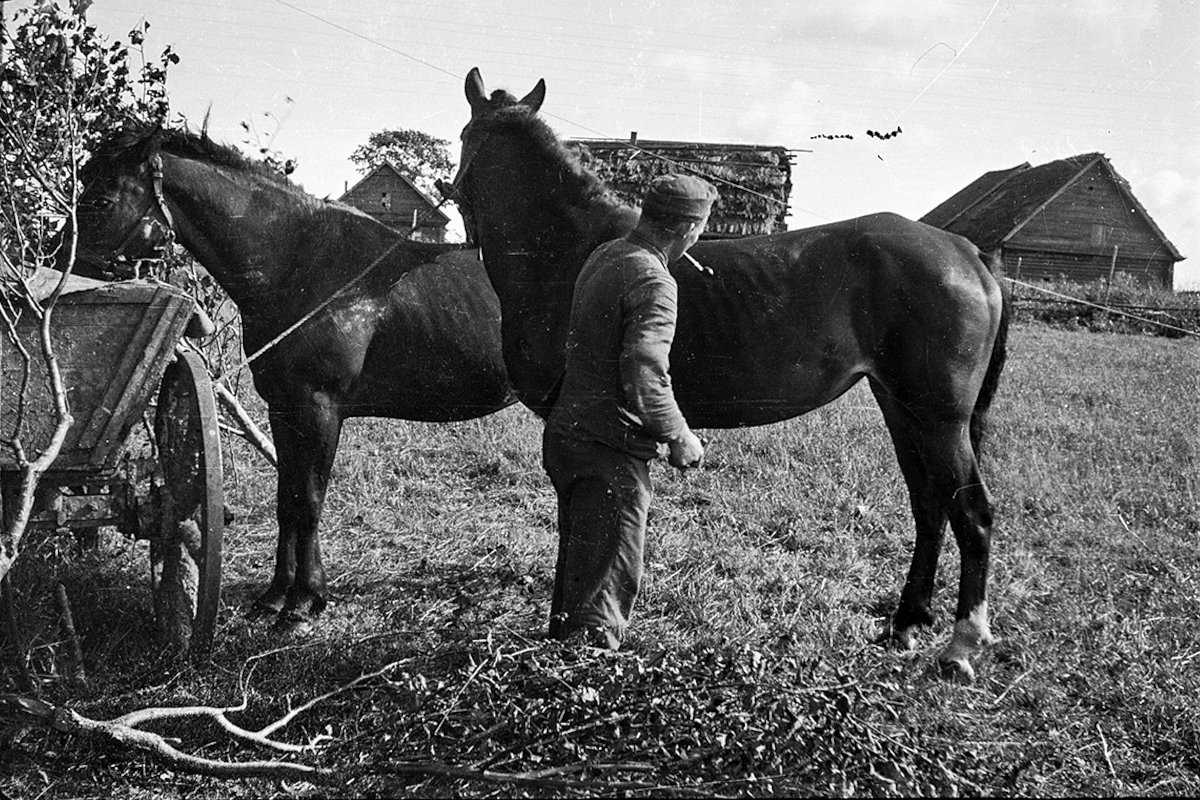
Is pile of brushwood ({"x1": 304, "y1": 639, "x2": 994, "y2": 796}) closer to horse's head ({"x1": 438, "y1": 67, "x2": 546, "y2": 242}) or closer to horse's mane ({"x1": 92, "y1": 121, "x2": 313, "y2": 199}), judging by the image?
horse's head ({"x1": 438, "y1": 67, "x2": 546, "y2": 242})

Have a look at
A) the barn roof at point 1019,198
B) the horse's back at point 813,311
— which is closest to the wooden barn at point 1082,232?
the barn roof at point 1019,198

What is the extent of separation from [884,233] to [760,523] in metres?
2.31

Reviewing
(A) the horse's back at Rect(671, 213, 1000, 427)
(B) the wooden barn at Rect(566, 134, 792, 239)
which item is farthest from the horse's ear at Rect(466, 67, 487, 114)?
(B) the wooden barn at Rect(566, 134, 792, 239)

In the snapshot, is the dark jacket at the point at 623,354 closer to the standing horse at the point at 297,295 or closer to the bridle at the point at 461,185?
the bridle at the point at 461,185

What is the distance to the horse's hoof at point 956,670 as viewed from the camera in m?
4.17

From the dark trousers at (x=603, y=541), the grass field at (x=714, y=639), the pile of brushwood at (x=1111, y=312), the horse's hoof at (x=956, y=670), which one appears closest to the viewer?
the grass field at (x=714, y=639)

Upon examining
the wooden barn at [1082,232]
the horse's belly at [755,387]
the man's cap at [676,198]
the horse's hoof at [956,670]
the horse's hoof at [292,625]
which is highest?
the wooden barn at [1082,232]

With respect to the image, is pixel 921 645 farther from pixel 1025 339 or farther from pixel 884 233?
pixel 1025 339

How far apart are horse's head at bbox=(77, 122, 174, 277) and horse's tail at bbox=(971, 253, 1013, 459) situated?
165 inches

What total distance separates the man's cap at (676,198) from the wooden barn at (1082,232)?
3277 cm

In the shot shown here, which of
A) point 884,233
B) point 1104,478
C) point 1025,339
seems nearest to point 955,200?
point 1025,339

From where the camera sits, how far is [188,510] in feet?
13.9

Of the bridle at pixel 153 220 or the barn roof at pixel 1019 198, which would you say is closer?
the bridle at pixel 153 220

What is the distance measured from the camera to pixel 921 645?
4.58 meters
